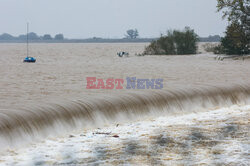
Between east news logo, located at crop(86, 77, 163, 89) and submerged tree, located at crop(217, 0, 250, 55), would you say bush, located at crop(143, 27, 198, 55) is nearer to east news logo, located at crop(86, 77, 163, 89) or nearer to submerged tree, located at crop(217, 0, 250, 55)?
submerged tree, located at crop(217, 0, 250, 55)

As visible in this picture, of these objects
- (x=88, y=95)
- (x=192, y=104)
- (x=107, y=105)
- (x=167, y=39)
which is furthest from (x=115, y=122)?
(x=167, y=39)

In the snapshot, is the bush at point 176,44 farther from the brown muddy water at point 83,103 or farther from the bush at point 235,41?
the brown muddy water at point 83,103

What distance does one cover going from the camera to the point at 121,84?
1980 cm

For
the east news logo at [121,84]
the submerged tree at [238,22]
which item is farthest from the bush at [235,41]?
the east news logo at [121,84]

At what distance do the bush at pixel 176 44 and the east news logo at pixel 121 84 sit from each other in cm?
2333

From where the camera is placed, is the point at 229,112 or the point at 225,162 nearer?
the point at 225,162

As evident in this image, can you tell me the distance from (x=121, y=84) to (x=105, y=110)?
6.09m

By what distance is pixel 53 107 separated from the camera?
1314cm

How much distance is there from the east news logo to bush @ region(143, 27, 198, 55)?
23334 mm

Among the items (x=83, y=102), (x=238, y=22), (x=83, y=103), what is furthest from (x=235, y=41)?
(x=83, y=103)

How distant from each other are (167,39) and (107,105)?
31900 mm

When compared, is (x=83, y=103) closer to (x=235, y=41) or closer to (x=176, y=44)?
(x=235, y=41)

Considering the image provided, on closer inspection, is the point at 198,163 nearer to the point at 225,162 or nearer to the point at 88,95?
the point at 225,162

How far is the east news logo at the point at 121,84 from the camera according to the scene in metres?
18.5
